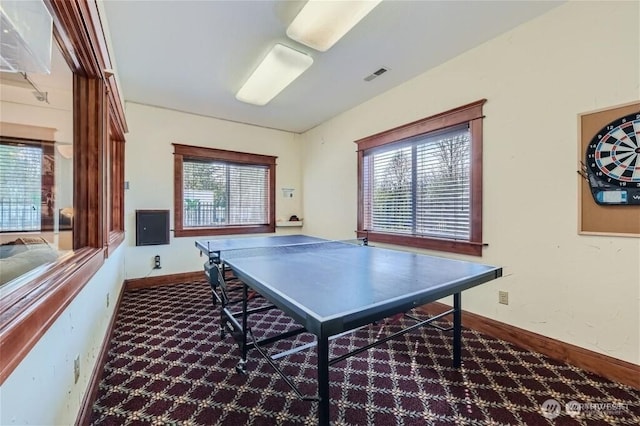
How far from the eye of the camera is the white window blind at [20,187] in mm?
1397

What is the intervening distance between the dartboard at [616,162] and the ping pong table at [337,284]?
3.37ft

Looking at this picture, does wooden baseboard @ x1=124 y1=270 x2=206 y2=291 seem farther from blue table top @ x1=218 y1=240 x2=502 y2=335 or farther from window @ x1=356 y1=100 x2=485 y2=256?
window @ x1=356 y1=100 x2=485 y2=256

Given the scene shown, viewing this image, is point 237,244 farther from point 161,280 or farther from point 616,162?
point 616,162

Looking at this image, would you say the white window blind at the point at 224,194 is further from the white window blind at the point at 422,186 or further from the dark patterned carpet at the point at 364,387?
the dark patterned carpet at the point at 364,387

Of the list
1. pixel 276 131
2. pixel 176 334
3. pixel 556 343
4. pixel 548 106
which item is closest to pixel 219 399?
pixel 176 334

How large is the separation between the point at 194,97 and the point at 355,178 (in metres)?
2.58

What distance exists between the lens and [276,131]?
18.0 ft

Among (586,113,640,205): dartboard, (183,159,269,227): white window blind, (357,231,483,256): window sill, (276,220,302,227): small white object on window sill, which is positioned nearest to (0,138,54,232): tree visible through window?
(183,159,269,227): white window blind

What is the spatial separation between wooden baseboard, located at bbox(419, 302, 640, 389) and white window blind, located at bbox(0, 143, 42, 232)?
3533 millimetres

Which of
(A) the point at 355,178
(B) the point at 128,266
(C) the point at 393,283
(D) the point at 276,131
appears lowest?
(B) the point at 128,266

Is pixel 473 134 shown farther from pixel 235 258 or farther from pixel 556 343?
pixel 235 258

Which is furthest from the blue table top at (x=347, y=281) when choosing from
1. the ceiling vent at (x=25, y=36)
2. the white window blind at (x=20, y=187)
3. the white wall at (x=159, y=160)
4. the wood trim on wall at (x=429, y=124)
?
the white wall at (x=159, y=160)

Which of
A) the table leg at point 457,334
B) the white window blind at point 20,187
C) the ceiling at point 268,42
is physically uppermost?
the ceiling at point 268,42

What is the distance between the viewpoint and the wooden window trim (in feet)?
2.64
